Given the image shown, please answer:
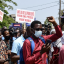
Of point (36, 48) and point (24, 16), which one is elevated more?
point (24, 16)

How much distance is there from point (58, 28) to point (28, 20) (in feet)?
29.2

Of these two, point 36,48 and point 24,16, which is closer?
point 36,48

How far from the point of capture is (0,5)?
19.8 m

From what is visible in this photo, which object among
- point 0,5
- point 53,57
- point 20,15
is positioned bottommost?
point 53,57

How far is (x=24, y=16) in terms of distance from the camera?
40.1 ft

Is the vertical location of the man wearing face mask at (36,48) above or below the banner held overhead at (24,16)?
below

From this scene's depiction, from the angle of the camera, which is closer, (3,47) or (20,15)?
(3,47)

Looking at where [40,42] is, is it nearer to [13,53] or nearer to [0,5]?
[13,53]

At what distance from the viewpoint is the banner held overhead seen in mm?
11992

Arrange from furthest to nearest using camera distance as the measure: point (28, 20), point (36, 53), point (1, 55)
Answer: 1. point (28, 20)
2. point (1, 55)
3. point (36, 53)

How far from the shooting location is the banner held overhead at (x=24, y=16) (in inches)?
472

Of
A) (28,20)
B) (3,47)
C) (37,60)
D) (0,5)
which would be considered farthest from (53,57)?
(0,5)

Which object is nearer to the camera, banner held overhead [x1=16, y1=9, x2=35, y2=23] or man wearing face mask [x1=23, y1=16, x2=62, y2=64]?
man wearing face mask [x1=23, y1=16, x2=62, y2=64]

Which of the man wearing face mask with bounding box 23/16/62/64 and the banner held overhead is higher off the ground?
the banner held overhead
